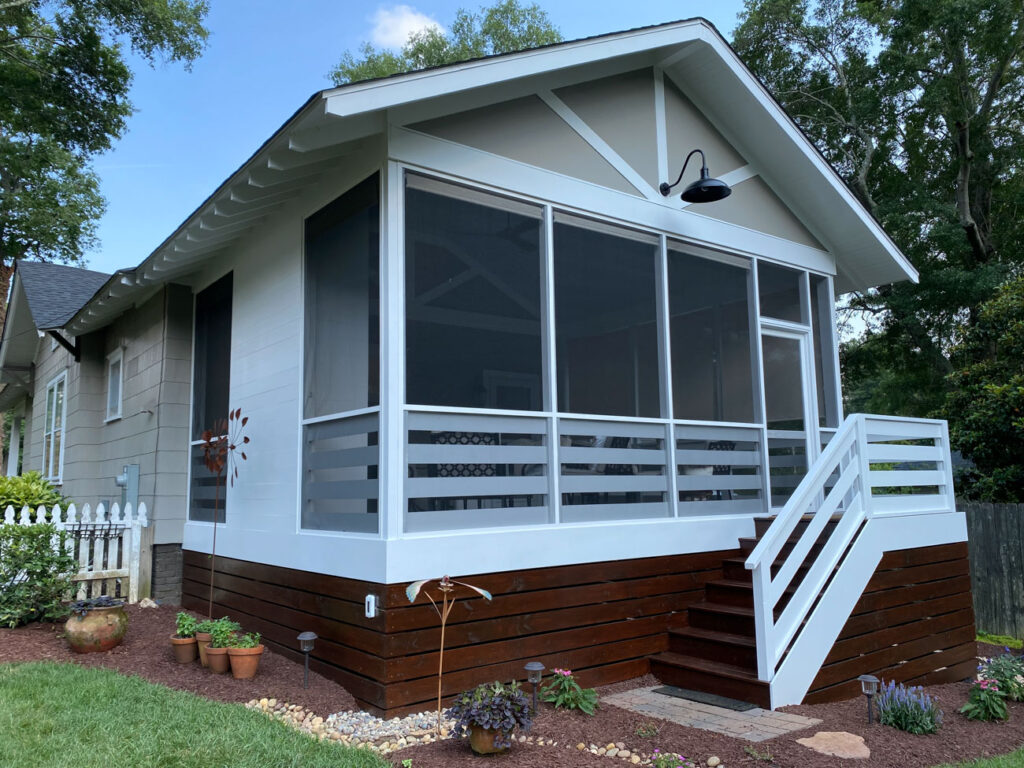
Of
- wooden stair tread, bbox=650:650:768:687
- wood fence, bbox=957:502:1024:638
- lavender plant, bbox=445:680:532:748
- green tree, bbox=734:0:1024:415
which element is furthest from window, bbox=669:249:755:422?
green tree, bbox=734:0:1024:415

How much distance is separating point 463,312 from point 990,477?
8320 mm

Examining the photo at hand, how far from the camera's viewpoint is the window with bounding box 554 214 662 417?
5867 millimetres

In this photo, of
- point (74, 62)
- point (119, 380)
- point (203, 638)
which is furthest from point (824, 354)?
point (74, 62)

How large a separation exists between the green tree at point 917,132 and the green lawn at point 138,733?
14.6 meters

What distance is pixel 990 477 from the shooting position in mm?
10078

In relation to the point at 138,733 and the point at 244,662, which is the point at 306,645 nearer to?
the point at 244,662

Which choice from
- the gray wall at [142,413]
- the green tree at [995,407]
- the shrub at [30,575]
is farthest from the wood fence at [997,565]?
the shrub at [30,575]

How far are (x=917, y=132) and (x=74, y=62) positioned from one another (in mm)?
18037

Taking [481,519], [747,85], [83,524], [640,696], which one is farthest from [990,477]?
[83,524]

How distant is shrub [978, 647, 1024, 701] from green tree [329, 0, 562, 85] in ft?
85.7

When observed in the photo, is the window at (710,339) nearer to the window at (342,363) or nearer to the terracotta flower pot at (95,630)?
the window at (342,363)

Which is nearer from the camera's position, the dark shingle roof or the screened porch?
the screened porch

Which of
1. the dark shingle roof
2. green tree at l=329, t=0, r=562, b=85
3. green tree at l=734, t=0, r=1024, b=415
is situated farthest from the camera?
green tree at l=329, t=0, r=562, b=85

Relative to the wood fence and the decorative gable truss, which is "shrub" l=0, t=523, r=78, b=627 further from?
the wood fence
